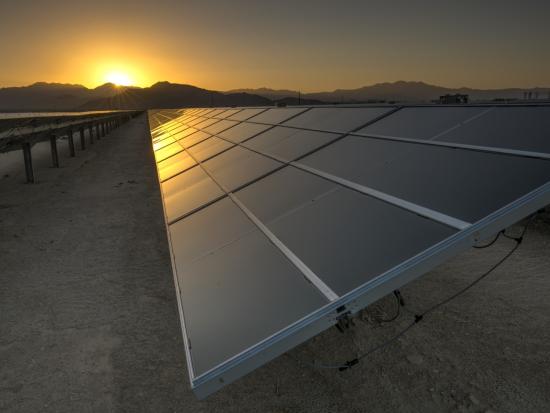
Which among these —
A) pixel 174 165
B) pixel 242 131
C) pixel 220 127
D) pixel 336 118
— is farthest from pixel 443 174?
pixel 220 127

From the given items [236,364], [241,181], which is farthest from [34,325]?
[236,364]

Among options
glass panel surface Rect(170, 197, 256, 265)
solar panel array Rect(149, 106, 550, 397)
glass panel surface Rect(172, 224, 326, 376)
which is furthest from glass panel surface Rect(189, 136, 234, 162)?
glass panel surface Rect(172, 224, 326, 376)

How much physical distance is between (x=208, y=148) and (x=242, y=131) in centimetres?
150

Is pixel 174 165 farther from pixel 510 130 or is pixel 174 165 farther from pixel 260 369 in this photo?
pixel 510 130

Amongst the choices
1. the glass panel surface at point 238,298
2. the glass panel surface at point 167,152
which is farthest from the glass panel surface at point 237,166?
the glass panel surface at point 167,152

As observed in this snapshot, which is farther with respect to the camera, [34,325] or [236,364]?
[34,325]

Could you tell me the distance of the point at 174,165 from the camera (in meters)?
13.7

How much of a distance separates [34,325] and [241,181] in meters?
4.85

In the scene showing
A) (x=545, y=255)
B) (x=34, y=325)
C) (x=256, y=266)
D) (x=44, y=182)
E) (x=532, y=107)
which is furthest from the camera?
(x=44, y=182)

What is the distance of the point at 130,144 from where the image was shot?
45.5 meters

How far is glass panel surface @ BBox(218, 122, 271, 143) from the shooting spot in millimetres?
13913

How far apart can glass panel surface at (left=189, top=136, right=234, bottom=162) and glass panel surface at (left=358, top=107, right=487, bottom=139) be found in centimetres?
572

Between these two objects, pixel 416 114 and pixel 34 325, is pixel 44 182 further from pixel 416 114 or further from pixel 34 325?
pixel 416 114

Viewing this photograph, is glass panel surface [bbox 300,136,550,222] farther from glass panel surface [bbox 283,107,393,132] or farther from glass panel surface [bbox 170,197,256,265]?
glass panel surface [bbox 283,107,393,132]
